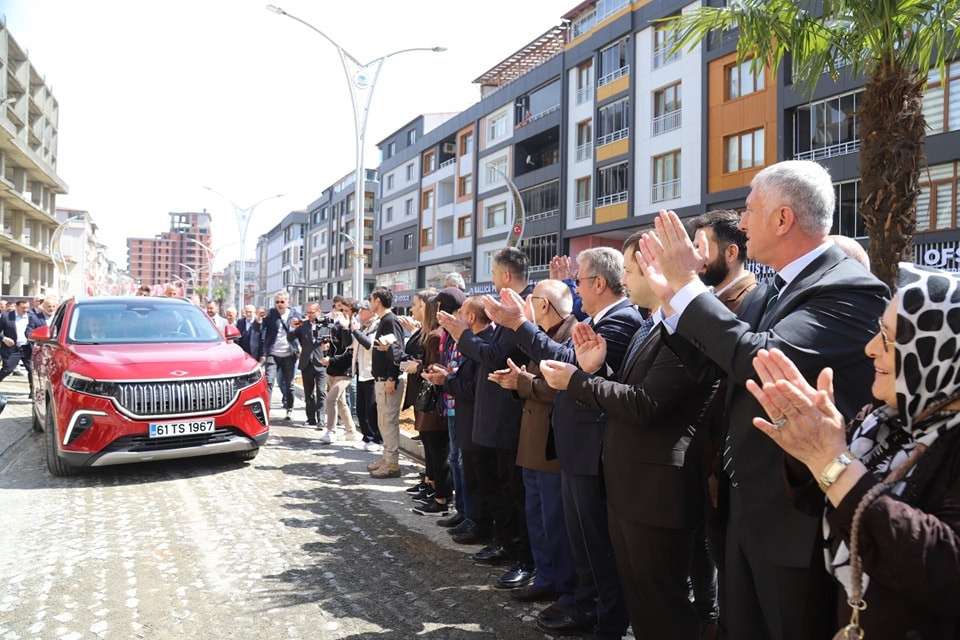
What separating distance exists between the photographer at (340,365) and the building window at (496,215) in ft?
112

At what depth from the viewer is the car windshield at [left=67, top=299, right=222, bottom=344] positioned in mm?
8086

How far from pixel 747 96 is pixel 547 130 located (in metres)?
14.5

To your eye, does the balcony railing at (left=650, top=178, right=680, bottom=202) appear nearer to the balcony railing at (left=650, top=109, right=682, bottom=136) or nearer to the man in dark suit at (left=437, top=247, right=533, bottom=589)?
the balcony railing at (left=650, top=109, right=682, bottom=136)

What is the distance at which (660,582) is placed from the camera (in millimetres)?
3020

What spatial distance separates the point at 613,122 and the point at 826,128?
11.9m

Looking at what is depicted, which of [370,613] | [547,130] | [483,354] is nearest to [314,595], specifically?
[370,613]

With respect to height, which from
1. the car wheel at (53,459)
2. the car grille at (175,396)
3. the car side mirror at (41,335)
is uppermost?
the car side mirror at (41,335)

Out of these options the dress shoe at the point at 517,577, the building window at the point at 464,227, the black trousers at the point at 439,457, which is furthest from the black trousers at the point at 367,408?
the building window at the point at 464,227

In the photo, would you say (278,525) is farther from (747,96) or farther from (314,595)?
(747,96)

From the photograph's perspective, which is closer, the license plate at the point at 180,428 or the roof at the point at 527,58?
the license plate at the point at 180,428

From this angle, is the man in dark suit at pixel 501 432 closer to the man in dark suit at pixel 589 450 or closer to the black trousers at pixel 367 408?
the man in dark suit at pixel 589 450

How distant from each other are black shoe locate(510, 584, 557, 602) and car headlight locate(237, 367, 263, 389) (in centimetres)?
441

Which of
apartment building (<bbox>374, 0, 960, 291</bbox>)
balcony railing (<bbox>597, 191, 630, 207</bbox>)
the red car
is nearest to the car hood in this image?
the red car

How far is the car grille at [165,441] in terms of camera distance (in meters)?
6.91
